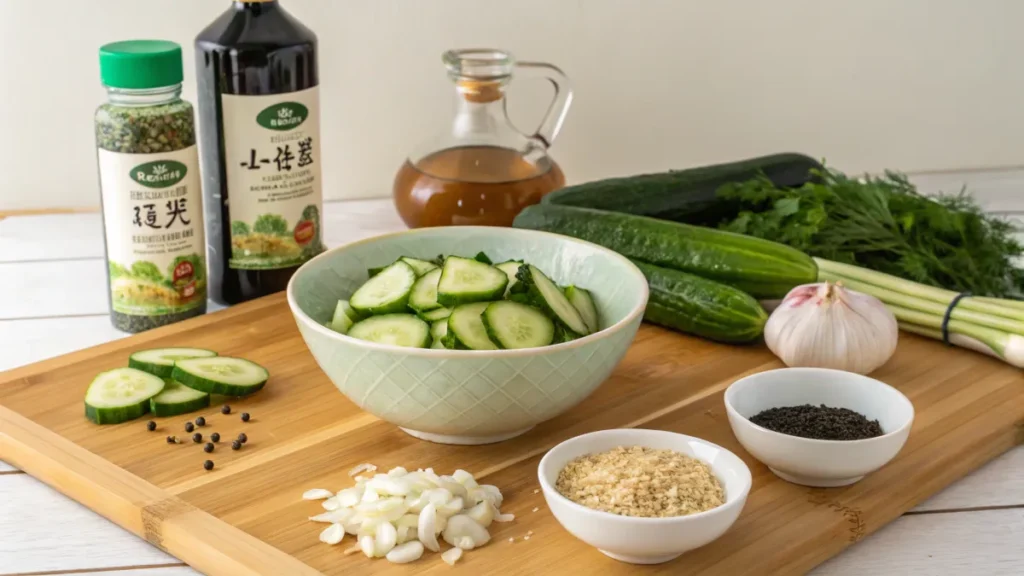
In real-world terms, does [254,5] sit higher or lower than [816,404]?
higher

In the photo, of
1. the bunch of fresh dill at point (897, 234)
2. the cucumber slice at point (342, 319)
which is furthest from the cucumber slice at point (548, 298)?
the bunch of fresh dill at point (897, 234)

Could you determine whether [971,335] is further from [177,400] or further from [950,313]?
[177,400]

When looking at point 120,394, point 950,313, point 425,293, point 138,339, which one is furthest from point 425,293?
point 950,313

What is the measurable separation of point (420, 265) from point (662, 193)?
2.28 ft

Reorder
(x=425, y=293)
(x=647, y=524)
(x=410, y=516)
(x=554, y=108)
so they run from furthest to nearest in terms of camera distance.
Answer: (x=554, y=108) < (x=425, y=293) < (x=410, y=516) < (x=647, y=524)

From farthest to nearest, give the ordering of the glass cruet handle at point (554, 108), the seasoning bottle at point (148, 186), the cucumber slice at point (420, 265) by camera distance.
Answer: the glass cruet handle at point (554, 108) → the seasoning bottle at point (148, 186) → the cucumber slice at point (420, 265)

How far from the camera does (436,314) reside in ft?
4.64

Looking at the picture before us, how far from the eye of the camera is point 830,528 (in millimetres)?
1231

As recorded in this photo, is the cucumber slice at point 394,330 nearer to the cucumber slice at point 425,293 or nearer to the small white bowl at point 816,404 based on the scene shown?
the cucumber slice at point 425,293

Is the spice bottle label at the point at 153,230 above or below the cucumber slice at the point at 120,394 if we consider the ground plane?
above

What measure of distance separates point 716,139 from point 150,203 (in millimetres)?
1345

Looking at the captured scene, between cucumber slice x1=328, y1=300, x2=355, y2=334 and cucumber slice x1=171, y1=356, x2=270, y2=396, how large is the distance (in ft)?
0.50

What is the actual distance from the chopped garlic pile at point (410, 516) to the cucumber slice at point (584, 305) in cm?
33

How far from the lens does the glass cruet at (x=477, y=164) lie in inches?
81.0
